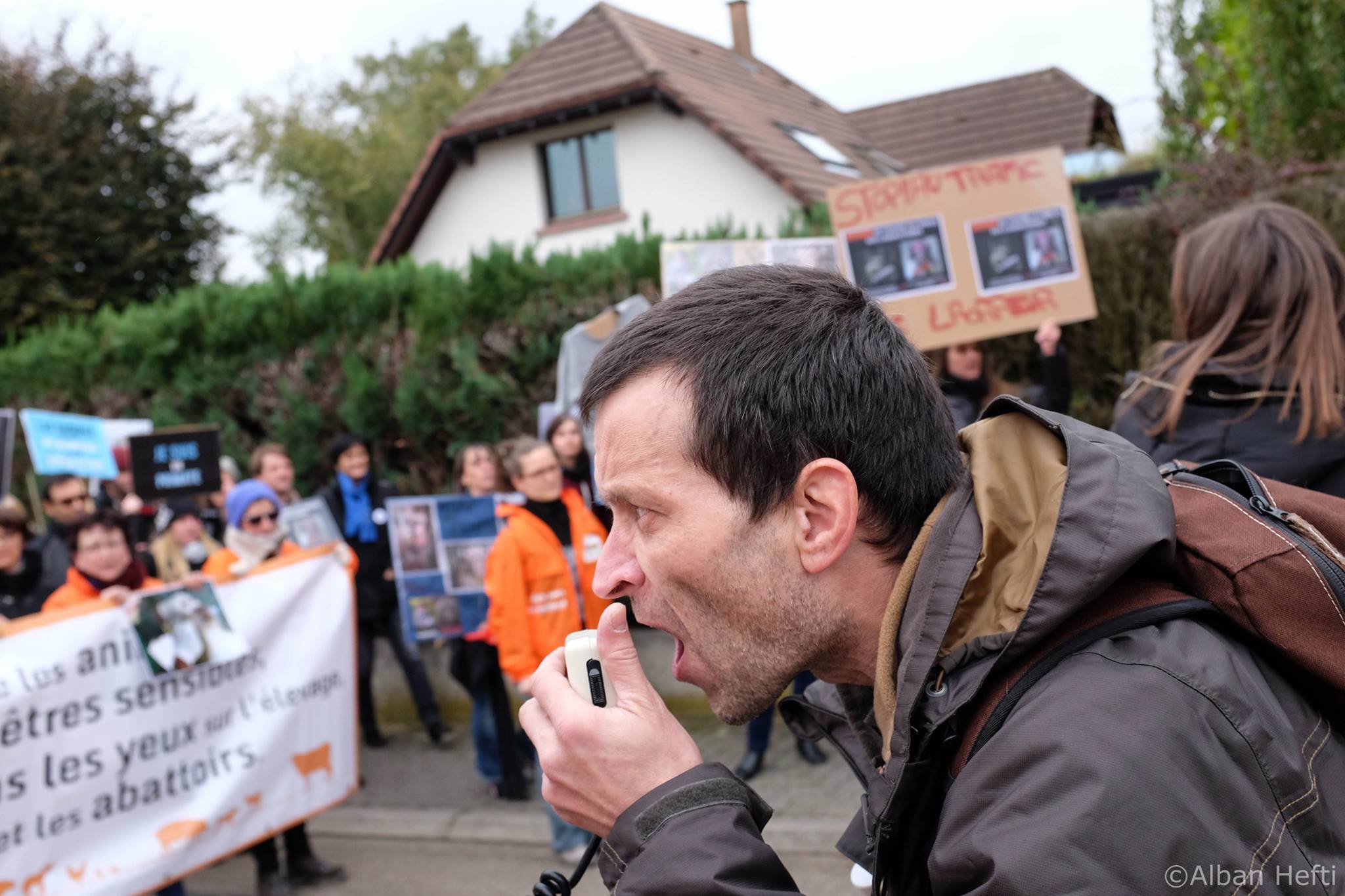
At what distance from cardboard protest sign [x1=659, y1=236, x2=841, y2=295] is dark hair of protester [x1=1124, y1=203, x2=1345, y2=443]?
3.57 m

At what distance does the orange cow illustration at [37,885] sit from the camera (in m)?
4.30

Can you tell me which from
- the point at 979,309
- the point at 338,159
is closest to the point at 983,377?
the point at 979,309

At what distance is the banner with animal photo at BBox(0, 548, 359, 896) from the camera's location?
14.4ft

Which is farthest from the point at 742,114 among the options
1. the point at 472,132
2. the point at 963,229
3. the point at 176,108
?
the point at 963,229

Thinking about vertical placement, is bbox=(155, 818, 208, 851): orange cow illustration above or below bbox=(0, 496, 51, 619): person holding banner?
below

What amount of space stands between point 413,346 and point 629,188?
10.8m

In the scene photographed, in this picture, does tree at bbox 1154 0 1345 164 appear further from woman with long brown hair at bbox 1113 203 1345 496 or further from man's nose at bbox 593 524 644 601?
man's nose at bbox 593 524 644 601

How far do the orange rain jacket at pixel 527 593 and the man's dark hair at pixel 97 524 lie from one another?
1.75 metres

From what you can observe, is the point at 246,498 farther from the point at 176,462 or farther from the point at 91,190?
the point at 91,190

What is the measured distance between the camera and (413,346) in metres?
8.52

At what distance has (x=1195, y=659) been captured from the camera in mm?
1132

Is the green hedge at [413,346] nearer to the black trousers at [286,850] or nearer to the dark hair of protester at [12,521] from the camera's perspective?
the dark hair of protester at [12,521]

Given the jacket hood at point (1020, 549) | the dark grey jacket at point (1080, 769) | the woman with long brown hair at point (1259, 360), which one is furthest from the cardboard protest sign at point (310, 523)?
the jacket hood at point (1020, 549)

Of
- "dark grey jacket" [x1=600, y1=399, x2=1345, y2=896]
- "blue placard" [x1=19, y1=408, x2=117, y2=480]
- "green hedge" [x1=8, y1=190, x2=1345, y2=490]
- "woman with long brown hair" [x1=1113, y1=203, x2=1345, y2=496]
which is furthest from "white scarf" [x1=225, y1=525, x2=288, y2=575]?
"dark grey jacket" [x1=600, y1=399, x2=1345, y2=896]
